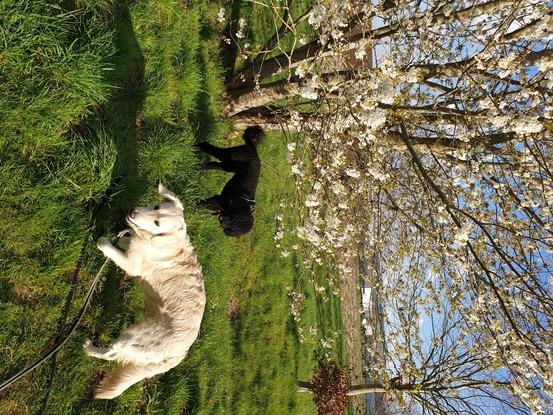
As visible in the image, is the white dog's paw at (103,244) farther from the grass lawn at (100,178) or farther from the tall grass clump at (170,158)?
the tall grass clump at (170,158)

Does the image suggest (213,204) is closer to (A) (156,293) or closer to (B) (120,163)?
(B) (120,163)

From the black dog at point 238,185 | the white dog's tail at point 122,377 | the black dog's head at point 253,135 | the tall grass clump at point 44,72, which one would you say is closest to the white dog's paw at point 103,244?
the tall grass clump at point 44,72

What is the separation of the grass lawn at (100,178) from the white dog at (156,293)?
0.43 metres

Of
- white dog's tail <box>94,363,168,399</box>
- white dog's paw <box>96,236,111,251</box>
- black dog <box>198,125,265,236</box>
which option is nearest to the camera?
white dog's paw <box>96,236,111,251</box>

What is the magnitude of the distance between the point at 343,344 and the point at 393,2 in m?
8.48

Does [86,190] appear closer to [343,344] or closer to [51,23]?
[51,23]

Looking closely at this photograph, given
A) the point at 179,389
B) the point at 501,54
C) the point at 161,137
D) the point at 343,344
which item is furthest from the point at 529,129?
the point at 343,344

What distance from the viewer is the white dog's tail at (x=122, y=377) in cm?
355

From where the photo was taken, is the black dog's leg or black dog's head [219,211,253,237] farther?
the black dog's leg

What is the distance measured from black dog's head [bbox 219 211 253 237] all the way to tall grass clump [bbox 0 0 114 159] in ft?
6.56

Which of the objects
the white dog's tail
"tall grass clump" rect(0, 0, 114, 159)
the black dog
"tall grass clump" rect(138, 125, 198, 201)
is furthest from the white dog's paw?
the black dog

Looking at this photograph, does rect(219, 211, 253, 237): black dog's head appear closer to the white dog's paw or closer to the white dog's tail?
the white dog's paw

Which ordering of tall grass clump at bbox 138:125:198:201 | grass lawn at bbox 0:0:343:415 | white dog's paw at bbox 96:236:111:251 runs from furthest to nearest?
tall grass clump at bbox 138:125:198:201 < white dog's paw at bbox 96:236:111:251 < grass lawn at bbox 0:0:343:415

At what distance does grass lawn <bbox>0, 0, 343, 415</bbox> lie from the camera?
127 inches
